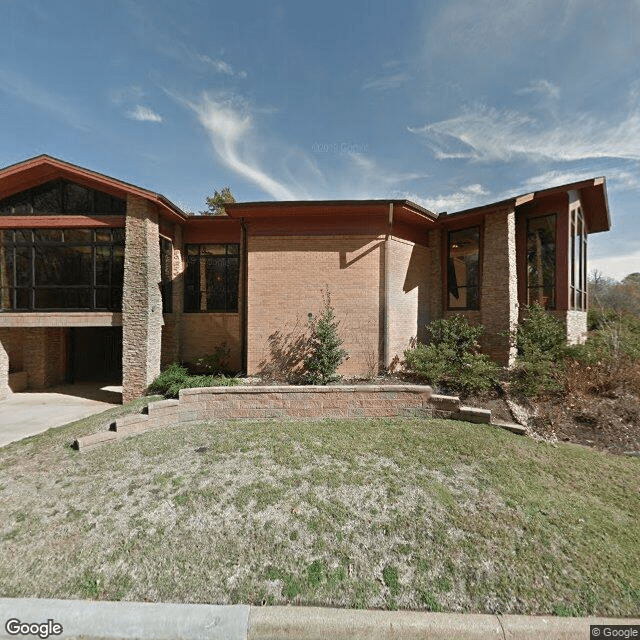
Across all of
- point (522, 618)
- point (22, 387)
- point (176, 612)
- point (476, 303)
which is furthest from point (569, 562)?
point (22, 387)

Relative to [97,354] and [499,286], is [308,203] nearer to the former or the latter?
[499,286]

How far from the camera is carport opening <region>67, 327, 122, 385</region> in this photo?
490 inches

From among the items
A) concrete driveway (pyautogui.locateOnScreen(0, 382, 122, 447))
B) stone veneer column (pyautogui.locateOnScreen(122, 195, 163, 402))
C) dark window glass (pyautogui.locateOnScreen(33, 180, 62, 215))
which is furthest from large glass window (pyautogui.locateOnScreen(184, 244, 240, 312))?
concrete driveway (pyautogui.locateOnScreen(0, 382, 122, 447))

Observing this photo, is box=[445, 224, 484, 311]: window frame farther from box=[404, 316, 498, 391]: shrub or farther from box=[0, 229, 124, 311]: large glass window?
box=[0, 229, 124, 311]: large glass window

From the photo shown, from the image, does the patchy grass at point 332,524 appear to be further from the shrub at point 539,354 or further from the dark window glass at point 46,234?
the dark window glass at point 46,234

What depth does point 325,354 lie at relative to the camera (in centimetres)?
813

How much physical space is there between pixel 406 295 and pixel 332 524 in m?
7.68

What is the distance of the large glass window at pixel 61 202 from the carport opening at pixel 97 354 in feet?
16.2

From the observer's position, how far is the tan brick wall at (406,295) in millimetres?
9219

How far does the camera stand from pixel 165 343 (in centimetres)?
1110

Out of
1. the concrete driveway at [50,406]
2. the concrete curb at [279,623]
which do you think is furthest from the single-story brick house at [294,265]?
the concrete curb at [279,623]

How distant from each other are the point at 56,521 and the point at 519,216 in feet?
43.6

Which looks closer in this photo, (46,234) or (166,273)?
(46,234)

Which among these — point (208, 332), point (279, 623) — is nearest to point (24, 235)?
point (208, 332)
